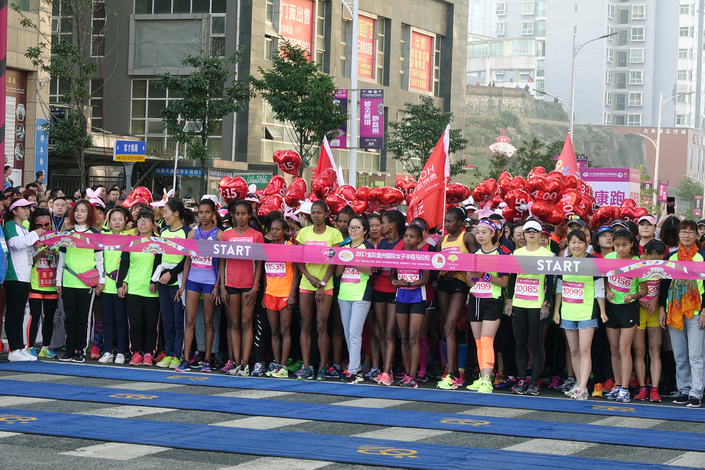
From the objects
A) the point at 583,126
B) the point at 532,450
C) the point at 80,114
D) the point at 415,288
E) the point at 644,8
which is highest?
the point at 644,8

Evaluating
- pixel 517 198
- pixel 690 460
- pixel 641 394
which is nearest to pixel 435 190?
pixel 517 198

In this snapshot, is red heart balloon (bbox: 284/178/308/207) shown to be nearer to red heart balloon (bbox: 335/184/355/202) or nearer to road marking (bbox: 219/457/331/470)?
red heart balloon (bbox: 335/184/355/202)

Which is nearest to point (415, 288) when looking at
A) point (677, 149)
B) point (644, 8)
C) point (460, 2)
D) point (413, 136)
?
point (413, 136)

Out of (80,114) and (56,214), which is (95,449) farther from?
(80,114)

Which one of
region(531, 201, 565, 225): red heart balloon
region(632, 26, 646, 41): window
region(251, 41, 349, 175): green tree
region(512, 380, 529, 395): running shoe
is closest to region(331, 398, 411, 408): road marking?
region(512, 380, 529, 395): running shoe

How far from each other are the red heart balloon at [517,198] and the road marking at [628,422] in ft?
12.1

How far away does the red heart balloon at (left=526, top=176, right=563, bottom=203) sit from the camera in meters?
11.2

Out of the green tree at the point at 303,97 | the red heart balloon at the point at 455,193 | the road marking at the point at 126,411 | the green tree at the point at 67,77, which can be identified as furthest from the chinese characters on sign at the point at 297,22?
the road marking at the point at 126,411

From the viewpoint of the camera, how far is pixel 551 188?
36.8 ft

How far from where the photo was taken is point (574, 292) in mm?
9898

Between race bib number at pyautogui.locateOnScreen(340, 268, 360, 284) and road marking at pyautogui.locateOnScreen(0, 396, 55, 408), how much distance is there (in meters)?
3.45

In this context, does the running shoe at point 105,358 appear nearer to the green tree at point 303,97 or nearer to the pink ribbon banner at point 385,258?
the pink ribbon banner at point 385,258

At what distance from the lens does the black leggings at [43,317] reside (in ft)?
36.7

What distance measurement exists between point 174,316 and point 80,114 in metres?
16.3
